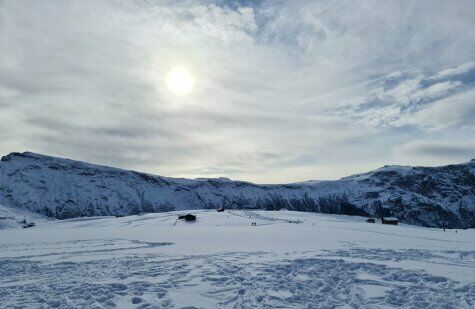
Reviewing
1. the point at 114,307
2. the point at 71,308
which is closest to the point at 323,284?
the point at 114,307

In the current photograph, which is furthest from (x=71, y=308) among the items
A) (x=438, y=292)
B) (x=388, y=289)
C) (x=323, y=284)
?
(x=438, y=292)

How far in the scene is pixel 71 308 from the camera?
11.9 m

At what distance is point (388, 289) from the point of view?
13.9 meters

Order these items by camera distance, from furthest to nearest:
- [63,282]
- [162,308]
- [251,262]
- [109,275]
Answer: [251,262]
[109,275]
[63,282]
[162,308]

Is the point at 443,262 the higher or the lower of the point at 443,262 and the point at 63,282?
the higher

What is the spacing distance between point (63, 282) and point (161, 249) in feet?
33.1

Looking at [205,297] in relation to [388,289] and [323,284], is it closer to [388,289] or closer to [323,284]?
[323,284]

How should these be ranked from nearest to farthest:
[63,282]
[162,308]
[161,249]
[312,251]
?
[162,308] → [63,282] → [312,251] → [161,249]

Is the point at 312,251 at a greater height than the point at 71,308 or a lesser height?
greater

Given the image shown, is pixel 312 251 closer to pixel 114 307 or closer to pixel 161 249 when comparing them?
pixel 161 249

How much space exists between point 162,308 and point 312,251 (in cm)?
1303

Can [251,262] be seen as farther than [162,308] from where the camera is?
Yes

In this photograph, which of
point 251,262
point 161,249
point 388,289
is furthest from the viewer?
point 161,249

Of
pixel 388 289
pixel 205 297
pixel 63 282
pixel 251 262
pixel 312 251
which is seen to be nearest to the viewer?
pixel 205 297
